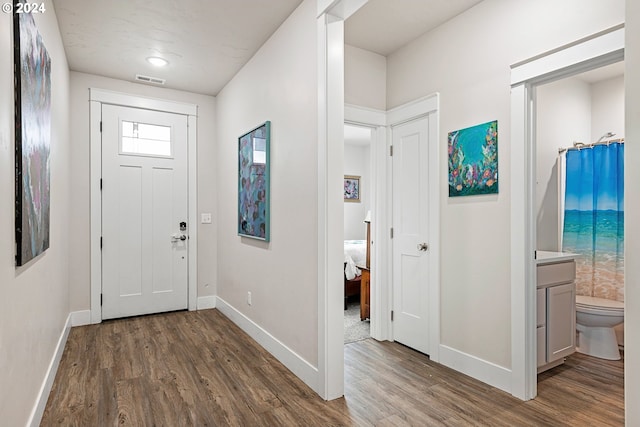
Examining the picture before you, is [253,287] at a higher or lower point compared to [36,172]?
lower

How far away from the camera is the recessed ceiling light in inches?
134

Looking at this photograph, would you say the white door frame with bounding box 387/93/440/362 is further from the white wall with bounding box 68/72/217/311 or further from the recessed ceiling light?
the white wall with bounding box 68/72/217/311

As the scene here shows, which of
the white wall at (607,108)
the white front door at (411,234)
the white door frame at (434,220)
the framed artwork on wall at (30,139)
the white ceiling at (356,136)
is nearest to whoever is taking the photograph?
the framed artwork on wall at (30,139)

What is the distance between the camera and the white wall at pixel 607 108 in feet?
11.4

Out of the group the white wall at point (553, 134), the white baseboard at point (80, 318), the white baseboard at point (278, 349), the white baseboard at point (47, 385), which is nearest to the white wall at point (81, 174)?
the white baseboard at point (80, 318)

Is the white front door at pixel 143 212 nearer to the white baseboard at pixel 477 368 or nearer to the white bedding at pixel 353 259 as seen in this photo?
the white bedding at pixel 353 259

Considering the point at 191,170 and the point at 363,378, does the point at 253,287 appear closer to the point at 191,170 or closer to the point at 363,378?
the point at 363,378

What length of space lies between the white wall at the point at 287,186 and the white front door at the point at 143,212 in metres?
0.91

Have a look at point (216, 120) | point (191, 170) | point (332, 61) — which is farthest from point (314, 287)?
point (216, 120)

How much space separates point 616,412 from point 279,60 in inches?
129

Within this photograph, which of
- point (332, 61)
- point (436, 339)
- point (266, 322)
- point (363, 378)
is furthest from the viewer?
point (266, 322)

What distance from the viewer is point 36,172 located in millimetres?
1845

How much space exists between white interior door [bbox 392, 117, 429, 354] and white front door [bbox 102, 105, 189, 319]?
99.0 inches

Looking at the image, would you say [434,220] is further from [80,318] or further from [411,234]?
[80,318]
